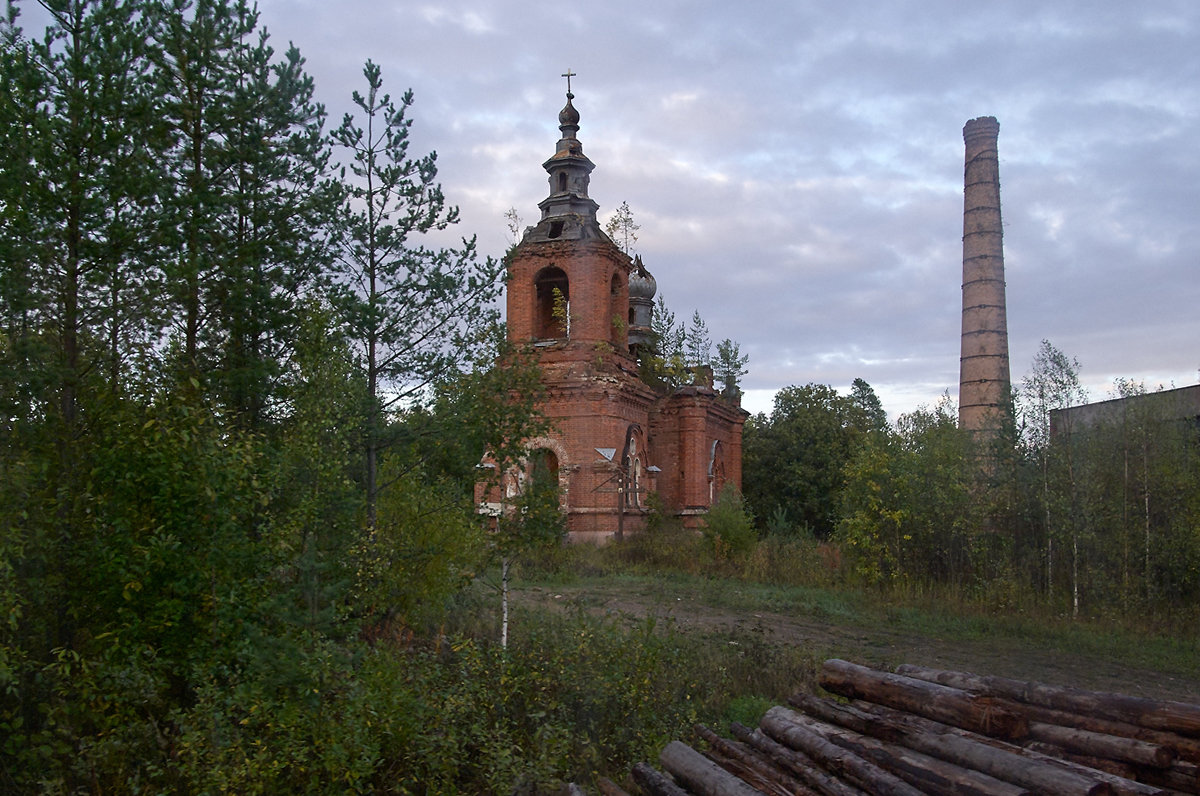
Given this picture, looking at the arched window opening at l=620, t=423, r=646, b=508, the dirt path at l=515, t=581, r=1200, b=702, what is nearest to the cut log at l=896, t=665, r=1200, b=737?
the dirt path at l=515, t=581, r=1200, b=702

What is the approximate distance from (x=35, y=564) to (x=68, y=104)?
3.72 m

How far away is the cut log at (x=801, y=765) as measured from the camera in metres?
5.20

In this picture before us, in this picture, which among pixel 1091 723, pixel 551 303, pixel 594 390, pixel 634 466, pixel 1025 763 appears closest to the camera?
pixel 1025 763

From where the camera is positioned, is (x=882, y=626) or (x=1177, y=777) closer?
(x=1177, y=777)

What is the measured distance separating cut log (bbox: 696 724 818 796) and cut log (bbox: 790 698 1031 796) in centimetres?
41

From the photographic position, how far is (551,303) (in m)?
29.6

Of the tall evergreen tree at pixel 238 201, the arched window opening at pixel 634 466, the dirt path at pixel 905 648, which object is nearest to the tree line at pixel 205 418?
the tall evergreen tree at pixel 238 201

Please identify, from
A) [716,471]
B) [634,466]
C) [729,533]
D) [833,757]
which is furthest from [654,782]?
[716,471]

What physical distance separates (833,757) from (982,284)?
2350cm

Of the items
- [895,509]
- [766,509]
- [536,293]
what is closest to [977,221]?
[895,509]

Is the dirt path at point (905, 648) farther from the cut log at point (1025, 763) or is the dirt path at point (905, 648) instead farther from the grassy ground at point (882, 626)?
the cut log at point (1025, 763)

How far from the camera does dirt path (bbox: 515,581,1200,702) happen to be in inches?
432

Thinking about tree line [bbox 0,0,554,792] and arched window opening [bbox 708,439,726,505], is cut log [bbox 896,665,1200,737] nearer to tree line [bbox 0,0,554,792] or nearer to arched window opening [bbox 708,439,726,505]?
tree line [bbox 0,0,554,792]

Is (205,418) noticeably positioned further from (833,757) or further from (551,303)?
(551,303)
